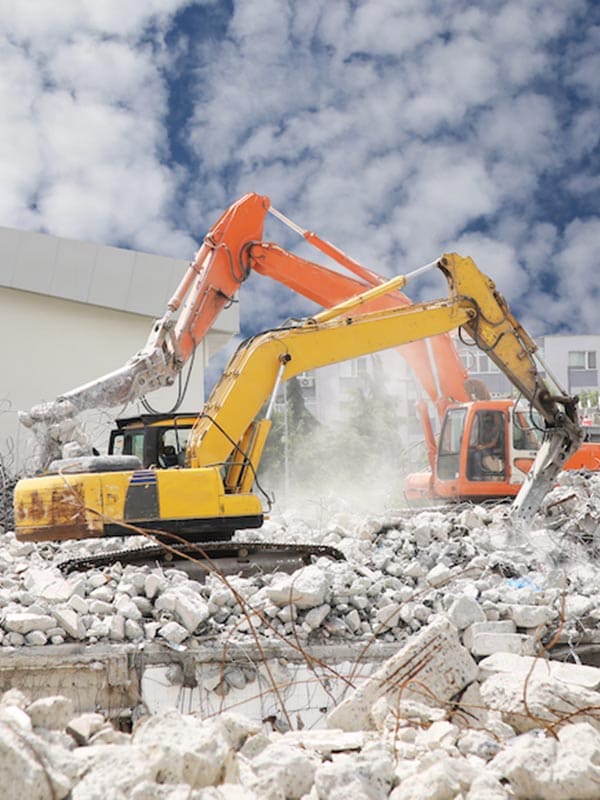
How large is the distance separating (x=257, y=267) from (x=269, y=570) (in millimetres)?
4390

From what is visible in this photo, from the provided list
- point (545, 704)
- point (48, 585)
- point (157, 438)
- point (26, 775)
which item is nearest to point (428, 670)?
point (545, 704)

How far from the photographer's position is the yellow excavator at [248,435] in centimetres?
792

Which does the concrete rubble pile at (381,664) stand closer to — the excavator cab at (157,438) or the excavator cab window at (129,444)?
the excavator cab at (157,438)

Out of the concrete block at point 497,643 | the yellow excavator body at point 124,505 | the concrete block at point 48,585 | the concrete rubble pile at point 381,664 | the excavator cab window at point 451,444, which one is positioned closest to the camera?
the concrete rubble pile at point 381,664

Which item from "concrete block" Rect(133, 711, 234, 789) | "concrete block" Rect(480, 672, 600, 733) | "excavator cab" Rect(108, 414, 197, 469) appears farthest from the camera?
"excavator cab" Rect(108, 414, 197, 469)

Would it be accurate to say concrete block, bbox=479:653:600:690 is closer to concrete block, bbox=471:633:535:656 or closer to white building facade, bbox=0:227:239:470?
concrete block, bbox=471:633:535:656

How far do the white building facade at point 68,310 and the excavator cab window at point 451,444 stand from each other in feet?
20.7

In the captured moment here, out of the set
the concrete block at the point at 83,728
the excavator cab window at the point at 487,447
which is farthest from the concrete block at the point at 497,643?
the excavator cab window at the point at 487,447

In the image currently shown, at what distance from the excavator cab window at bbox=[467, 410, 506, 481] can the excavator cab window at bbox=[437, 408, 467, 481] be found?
0.24 m

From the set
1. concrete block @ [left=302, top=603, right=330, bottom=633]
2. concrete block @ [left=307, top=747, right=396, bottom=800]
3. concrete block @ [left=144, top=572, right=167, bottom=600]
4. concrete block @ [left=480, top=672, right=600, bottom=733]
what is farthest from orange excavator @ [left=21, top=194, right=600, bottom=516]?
concrete block @ [left=307, top=747, right=396, bottom=800]

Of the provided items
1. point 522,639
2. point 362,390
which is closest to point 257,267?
point 522,639

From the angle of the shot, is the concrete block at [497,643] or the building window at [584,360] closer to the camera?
the concrete block at [497,643]

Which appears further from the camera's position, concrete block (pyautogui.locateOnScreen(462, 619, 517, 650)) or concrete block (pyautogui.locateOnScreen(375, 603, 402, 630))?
concrete block (pyautogui.locateOnScreen(375, 603, 402, 630))

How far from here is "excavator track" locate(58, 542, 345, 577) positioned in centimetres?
796
